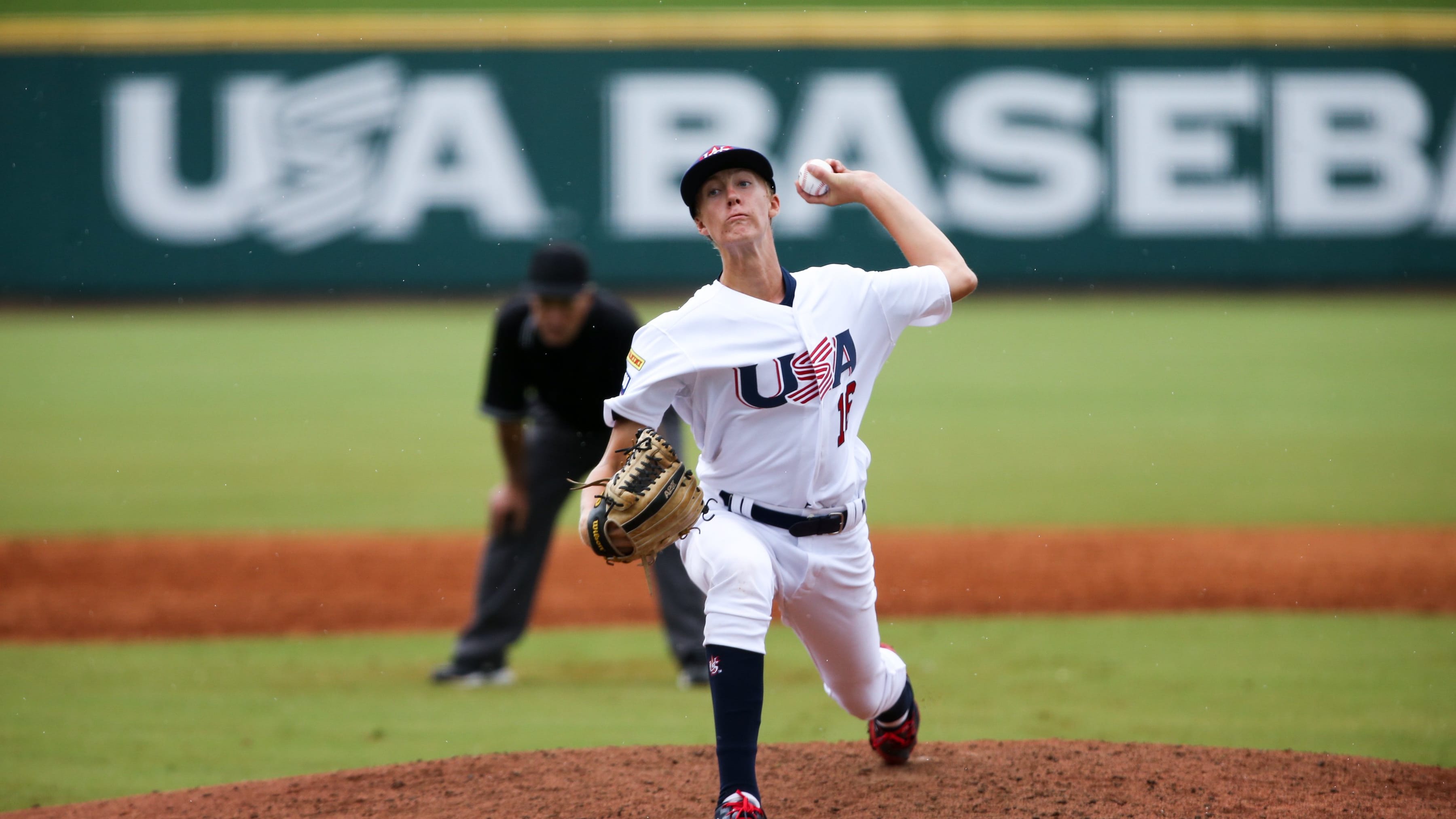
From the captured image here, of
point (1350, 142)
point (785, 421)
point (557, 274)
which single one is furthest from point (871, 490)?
point (1350, 142)

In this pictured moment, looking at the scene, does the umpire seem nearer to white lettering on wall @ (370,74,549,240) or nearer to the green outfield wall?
the green outfield wall

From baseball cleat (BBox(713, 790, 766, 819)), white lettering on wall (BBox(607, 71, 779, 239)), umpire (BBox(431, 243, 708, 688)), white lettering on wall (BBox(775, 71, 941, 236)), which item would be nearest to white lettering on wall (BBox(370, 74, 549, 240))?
white lettering on wall (BBox(607, 71, 779, 239))

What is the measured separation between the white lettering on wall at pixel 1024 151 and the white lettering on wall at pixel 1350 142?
2.48 meters

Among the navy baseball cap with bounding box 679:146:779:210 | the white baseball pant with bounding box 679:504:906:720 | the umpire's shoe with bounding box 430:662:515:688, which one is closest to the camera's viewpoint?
the white baseball pant with bounding box 679:504:906:720

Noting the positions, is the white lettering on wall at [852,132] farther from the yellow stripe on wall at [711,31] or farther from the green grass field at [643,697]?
the green grass field at [643,697]

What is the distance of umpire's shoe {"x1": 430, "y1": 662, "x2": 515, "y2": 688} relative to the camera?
5.66 metres

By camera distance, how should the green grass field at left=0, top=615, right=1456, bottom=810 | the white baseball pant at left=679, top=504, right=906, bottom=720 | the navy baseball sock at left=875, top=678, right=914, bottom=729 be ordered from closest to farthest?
the white baseball pant at left=679, top=504, right=906, bottom=720 < the navy baseball sock at left=875, top=678, right=914, bottom=729 < the green grass field at left=0, top=615, right=1456, bottom=810

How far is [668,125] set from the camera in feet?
60.3

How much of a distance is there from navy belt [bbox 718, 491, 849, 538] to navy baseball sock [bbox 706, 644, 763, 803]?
13.8 inches

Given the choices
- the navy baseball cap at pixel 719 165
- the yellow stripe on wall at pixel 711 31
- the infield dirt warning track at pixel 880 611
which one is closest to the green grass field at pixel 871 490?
the infield dirt warning track at pixel 880 611

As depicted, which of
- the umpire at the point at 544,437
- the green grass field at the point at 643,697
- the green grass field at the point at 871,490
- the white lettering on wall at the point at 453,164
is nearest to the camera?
the green grass field at the point at 643,697

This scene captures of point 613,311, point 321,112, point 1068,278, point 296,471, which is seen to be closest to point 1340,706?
point 613,311

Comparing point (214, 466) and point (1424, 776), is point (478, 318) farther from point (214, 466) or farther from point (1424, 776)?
point (1424, 776)

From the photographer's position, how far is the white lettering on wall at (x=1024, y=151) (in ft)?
59.9
